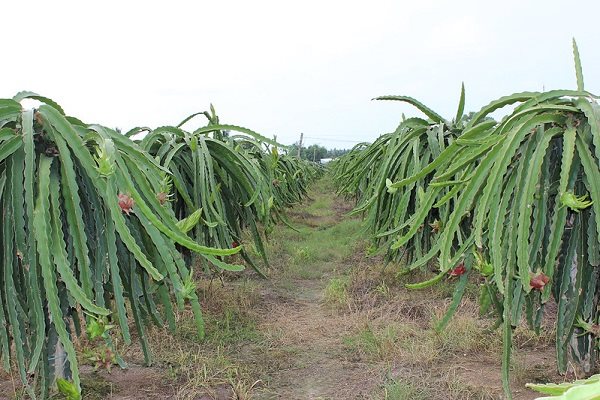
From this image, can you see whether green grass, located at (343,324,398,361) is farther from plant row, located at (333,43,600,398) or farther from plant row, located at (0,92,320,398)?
plant row, located at (0,92,320,398)

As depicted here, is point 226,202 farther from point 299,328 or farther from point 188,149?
point 299,328

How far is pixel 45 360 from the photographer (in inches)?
80.6

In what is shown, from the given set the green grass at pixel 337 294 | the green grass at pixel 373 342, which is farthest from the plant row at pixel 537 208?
the green grass at pixel 337 294

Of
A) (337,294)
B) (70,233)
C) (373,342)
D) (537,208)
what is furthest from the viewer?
(337,294)

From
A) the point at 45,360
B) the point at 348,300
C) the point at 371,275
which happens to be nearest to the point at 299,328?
the point at 348,300

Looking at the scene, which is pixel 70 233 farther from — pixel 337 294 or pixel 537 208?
pixel 337 294

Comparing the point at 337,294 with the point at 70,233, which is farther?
the point at 337,294

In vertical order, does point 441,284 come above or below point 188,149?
below

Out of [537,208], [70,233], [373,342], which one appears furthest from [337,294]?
[70,233]

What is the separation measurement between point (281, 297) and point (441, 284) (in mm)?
1284

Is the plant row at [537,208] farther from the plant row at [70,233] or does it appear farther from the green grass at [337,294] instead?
the green grass at [337,294]

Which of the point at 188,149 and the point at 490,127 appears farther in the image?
the point at 188,149

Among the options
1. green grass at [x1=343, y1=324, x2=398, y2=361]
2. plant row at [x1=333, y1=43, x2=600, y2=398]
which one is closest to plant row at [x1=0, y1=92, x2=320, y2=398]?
plant row at [x1=333, y1=43, x2=600, y2=398]

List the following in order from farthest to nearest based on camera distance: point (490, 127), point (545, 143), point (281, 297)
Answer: point (281, 297) → point (490, 127) → point (545, 143)
